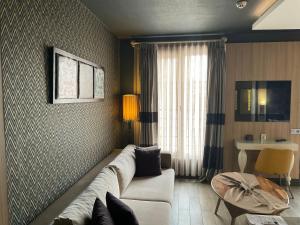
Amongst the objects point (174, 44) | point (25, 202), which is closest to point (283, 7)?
point (174, 44)

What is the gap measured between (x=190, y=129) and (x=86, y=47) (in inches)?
89.3

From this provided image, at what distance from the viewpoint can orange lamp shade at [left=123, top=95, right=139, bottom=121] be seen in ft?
13.6

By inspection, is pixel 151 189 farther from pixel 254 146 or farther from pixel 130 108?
pixel 254 146

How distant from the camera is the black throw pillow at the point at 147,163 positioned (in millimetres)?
3279

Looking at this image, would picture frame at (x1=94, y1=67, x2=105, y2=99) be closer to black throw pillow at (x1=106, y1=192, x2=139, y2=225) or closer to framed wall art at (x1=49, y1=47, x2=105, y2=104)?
framed wall art at (x1=49, y1=47, x2=105, y2=104)

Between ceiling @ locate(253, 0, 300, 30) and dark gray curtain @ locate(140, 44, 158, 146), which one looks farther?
dark gray curtain @ locate(140, 44, 158, 146)

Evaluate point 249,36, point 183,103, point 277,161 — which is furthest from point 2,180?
point 249,36

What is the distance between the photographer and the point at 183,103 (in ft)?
13.8

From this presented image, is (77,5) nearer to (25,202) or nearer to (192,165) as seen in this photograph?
(25,202)

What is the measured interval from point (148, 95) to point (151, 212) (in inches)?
91.8

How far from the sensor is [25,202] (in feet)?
5.89

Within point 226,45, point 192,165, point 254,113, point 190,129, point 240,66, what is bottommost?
point 192,165

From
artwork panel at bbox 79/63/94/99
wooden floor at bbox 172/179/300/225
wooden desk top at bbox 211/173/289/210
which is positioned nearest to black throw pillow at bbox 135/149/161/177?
wooden floor at bbox 172/179/300/225

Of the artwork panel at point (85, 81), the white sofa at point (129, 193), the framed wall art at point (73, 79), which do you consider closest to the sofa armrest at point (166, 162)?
the white sofa at point (129, 193)
